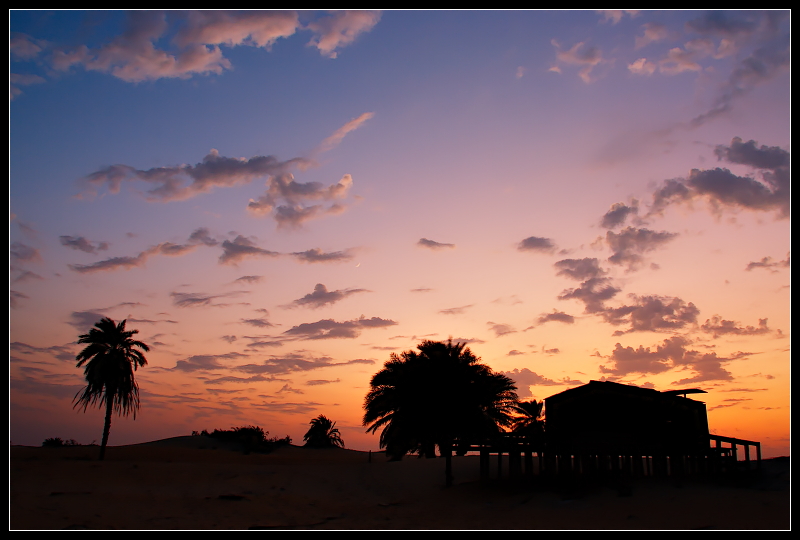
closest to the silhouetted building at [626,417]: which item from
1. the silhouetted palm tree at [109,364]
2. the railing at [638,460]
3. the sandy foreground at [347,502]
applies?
the railing at [638,460]

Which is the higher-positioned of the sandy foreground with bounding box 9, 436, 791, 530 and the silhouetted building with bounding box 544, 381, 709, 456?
the silhouetted building with bounding box 544, 381, 709, 456

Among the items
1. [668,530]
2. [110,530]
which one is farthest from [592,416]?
[110,530]

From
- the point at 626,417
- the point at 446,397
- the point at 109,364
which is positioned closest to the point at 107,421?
the point at 109,364

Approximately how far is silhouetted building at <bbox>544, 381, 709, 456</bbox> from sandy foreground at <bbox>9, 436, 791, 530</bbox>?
Answer: 4466mm

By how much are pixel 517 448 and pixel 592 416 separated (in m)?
5.54

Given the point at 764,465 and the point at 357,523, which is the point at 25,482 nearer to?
the point at 357,523

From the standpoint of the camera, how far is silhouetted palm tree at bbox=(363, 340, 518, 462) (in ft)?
109

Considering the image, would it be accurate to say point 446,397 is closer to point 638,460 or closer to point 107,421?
point 638,460

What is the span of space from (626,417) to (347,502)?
51.5 ft

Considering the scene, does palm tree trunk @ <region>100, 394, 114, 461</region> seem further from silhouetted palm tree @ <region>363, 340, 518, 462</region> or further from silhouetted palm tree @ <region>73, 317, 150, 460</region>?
silhouetted palm tree @ <region>363, 340, 518, 462</region>

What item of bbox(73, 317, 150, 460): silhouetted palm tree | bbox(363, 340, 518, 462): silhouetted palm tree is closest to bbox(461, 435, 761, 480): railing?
bbox(363, 340, 518, 462): silhouetted palm tree

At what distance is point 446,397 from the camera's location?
3334 cm

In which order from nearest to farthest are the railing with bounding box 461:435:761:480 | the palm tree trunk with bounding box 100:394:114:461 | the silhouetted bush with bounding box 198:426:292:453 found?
the railing with bounding box 461:435:761:480
the palm tree trunk with bounding box 100:394:114:461
the silhouetted bush with bounding box 198:426:292:453

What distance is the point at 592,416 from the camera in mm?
31281
